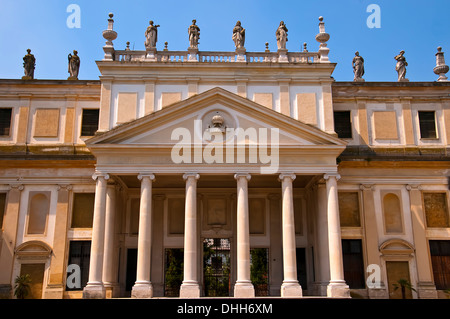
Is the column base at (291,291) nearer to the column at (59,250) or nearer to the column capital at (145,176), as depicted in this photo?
the column capital at (145,176)

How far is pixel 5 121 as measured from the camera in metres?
29.4

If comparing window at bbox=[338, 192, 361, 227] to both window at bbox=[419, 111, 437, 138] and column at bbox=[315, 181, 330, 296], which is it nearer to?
column at bbox=[315, 181, 330, 296]

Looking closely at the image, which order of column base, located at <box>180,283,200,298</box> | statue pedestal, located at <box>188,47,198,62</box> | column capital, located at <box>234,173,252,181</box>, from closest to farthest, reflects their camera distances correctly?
column base, located at <box>180,283,200,298</box> → column capital, located at <box>234,173,252,181</box> → statue pedestal, located at <box>188,47,198,62</box>

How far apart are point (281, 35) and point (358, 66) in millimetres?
6128

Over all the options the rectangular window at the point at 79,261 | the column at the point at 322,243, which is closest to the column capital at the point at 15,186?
the rectangular window at the point at 79,261

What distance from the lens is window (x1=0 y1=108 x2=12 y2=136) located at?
29141 millimetres

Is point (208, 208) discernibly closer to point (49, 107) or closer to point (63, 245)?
point (63, 245)

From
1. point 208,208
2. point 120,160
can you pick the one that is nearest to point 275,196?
point 208,208

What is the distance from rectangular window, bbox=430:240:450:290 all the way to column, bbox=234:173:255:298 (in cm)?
1125

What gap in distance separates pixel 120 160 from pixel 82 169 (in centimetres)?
403

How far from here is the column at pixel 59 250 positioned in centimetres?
2611

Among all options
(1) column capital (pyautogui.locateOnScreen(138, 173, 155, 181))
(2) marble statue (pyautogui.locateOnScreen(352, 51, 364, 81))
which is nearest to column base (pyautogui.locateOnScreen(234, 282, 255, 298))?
(1) column capital (pyautogui.locateOnScreen(138, 173, 155, 181))

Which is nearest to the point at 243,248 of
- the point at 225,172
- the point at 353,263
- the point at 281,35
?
the point at 225,172

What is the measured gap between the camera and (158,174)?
2511 cm
